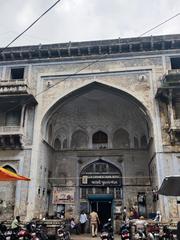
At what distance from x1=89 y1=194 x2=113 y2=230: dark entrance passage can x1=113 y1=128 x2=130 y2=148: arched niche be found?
3.47 m

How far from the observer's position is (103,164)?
17.1 meters

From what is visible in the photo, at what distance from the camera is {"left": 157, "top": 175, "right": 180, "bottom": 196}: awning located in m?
6.71

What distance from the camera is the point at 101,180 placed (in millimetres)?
16500

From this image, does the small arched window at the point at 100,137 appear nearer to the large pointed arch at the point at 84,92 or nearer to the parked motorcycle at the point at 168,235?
the large pointed arch at the point at 84,92

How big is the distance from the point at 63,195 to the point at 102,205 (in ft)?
8.77

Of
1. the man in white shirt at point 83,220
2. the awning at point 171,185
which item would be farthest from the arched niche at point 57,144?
the awning at point 171,185

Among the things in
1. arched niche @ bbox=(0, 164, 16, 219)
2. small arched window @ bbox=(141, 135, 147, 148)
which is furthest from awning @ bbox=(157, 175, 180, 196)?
small arched window @ bbox=(141, 135, 147, 148)

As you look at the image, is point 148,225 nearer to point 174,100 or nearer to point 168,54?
point 174,100

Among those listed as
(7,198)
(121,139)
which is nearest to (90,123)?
(121,139)

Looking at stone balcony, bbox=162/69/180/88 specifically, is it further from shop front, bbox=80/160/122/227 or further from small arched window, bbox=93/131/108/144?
shop front, bbox=80/160/122/227

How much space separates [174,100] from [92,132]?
616 centimetres

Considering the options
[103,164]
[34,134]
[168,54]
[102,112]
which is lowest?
[103,164]

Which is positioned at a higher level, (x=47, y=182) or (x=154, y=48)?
(x=154, y=48)

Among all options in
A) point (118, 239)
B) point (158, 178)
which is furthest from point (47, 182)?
point (158, 178)
